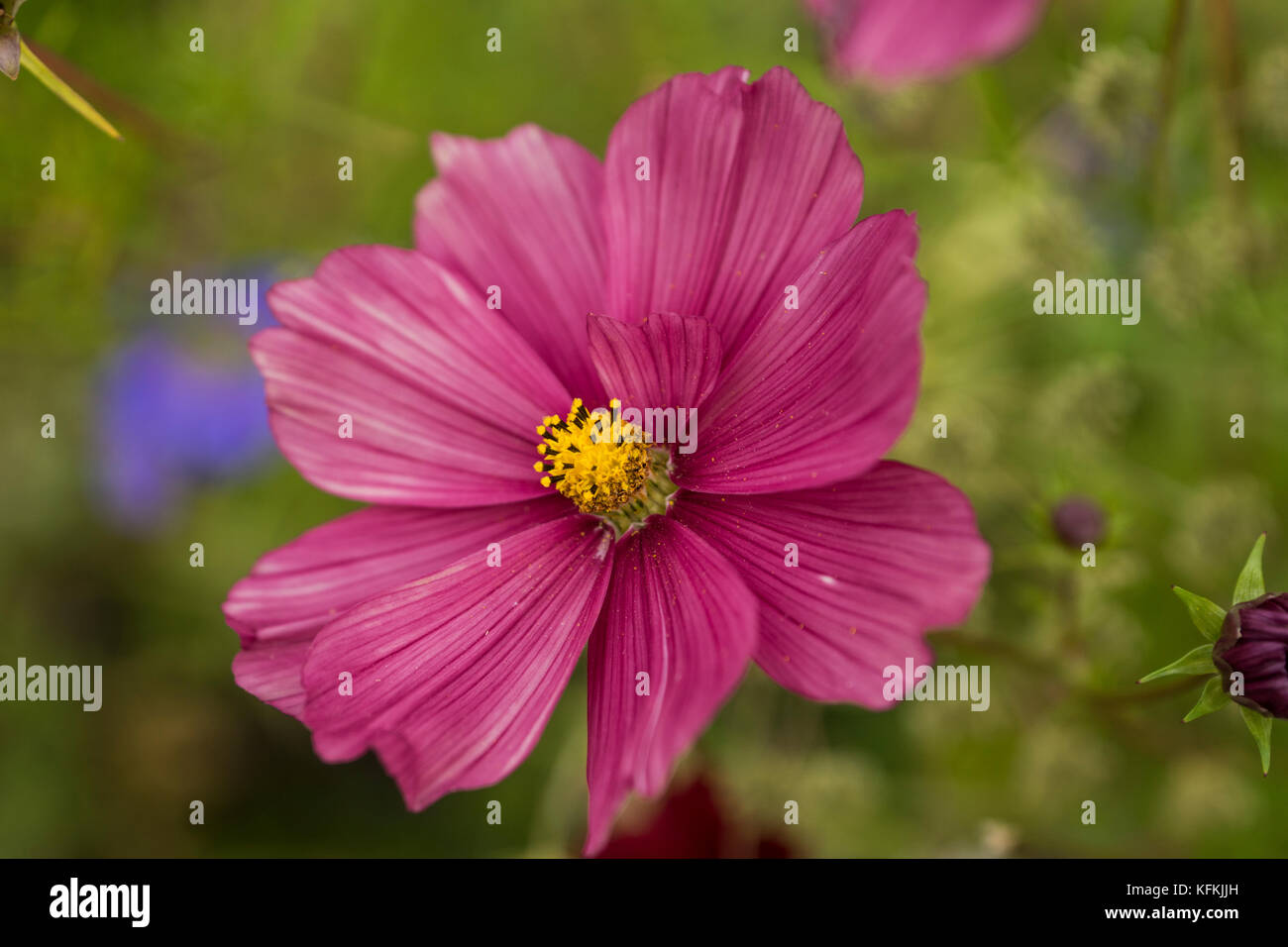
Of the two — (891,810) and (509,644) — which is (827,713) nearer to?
(891,810)

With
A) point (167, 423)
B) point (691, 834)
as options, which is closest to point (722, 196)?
point (691, 834)

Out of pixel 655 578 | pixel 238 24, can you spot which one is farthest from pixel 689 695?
pixel 238 24

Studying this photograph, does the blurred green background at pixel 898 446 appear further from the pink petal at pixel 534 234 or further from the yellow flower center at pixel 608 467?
the pink petal at pixel 534 234

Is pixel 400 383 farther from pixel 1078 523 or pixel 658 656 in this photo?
pixel 1078 523
